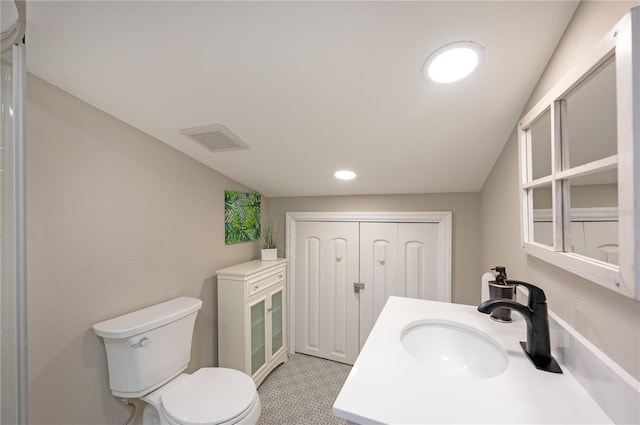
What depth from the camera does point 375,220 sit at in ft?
7.34

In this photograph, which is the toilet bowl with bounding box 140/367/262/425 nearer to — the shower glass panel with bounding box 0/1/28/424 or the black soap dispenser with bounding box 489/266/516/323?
the shower glass panel with bounding box 0/1/28/424

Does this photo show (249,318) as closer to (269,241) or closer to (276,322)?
(276,322)

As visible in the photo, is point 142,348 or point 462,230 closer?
point 142,348

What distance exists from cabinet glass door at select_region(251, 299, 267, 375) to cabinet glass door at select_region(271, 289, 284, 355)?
0.15 metres

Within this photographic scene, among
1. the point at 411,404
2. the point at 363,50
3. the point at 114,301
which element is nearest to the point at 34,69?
the point at 114,301

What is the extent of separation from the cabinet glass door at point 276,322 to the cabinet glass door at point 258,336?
148 mm

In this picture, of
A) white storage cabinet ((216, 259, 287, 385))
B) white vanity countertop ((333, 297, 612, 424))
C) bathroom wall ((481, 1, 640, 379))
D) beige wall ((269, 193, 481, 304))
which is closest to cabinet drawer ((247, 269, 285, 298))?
white storage cabinet ((216, 259, 287, 385))

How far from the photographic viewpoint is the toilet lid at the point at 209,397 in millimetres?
1134

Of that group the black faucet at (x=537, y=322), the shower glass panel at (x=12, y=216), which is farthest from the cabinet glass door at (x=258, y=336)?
the black faucet at (x=537, y=322)

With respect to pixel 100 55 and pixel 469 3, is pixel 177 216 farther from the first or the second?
pixel 469 3

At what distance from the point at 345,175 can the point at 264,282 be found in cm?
110

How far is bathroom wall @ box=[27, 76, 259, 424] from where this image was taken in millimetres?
1057

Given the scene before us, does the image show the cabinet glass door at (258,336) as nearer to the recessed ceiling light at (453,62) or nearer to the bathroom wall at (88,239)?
the bathroom wall at (88,239)

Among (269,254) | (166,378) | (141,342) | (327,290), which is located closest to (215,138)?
(141,342)
